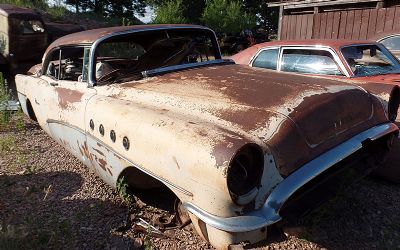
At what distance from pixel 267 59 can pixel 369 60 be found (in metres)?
1.44

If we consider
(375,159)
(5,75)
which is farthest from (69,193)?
(5,75)

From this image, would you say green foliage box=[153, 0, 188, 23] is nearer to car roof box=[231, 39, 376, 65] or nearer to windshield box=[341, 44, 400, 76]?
car roof box=[231, 39, 376, 65]

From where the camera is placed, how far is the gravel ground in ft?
8.86

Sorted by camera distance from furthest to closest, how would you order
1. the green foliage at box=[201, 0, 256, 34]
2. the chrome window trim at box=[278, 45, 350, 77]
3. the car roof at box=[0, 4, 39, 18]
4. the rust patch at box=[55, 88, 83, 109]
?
the green foliage at box=[201, 0, 256, 34] → the car roof at box=[0, 4, 39, 18] → the chrome window trim at box=[278, 45, 350, 77] → the rust patch at box=[55, 88, 83, 109]

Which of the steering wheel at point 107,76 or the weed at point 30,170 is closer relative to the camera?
the steering wheel at point 107,76

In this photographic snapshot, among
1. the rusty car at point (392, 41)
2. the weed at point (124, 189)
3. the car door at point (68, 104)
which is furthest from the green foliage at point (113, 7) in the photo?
the weed at point (124, 189)

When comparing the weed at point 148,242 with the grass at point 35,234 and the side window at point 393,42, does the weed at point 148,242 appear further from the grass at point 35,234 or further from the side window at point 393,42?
the side window at point 393,42

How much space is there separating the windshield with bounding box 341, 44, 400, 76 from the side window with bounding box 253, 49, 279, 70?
3.27 ft

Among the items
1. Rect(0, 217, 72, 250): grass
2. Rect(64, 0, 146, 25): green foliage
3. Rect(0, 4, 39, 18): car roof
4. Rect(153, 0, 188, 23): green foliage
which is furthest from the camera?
Rect(64, 0, 146, 25): green foliage

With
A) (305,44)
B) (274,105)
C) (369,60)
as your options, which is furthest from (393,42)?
(274,105)

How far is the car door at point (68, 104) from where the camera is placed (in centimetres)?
326

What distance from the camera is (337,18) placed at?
1132 cm

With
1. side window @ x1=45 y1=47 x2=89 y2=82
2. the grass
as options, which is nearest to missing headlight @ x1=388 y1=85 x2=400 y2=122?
the grass

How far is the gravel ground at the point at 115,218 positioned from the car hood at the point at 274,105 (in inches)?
23.5
